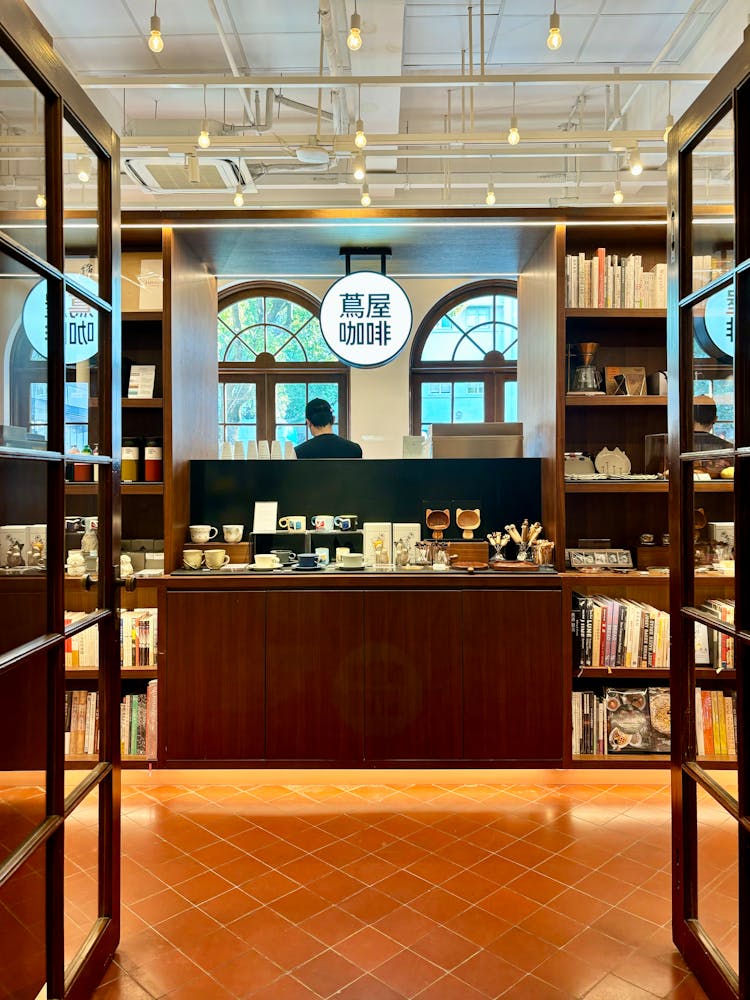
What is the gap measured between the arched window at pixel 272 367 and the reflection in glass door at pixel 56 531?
615cm

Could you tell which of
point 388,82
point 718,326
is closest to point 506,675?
point 718,326

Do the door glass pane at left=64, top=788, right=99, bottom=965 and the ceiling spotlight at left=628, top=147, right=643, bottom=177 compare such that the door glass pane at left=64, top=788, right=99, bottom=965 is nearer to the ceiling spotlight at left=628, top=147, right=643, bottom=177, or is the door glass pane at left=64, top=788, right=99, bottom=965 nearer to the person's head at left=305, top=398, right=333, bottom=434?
the person's head at left=305, top=398, right=333, bottom=434

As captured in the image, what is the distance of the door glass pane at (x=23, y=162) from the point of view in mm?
1682

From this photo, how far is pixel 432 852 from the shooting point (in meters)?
3.18

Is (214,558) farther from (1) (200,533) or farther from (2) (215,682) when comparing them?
(2) (215,682)

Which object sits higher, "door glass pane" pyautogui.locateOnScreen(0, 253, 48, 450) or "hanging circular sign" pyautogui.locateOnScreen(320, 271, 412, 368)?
"hanging circular sign" pyautogui.locateOnScreen(320, 271, 412, 368)

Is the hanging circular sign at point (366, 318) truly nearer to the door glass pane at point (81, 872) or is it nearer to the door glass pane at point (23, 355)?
the door glass pane at point (23, 355)

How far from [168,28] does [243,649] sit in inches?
169

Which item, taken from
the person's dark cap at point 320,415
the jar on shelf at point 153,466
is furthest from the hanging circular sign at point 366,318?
the jar on shelf at point 153,466

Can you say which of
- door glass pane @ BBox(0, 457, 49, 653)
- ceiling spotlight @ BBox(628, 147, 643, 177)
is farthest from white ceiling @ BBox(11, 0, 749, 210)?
door glass pane @ BBox(0, 457, 49, 653)

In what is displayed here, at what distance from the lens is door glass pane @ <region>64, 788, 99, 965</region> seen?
2047 millimetres

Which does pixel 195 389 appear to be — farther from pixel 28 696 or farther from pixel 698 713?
pixel 698 713

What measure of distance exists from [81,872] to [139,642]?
1851mm

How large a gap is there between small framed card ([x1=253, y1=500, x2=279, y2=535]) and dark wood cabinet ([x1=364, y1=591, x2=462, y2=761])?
0.91 metres
